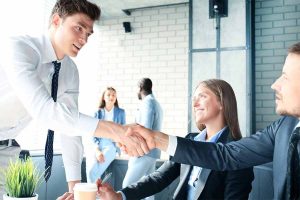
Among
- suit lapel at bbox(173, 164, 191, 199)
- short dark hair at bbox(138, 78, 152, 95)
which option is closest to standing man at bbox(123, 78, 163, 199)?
short dark hair at bbox(138, 78, 152, 95)

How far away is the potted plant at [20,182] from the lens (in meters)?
0.94

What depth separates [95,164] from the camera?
12.4ft

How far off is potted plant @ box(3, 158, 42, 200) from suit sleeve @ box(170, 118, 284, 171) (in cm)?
74

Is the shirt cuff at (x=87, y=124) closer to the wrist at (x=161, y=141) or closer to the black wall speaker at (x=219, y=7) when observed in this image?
the wrist at (x=161, y=141)

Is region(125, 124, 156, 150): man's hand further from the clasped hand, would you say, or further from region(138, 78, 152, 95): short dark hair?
region(138, 78, 152, 95): short dark hair

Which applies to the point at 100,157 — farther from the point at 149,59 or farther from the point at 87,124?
the point at 87,124

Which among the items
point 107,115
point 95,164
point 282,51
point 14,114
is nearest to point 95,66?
point 107,115

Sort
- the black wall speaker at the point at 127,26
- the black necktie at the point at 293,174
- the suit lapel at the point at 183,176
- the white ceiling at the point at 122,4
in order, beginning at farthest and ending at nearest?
the black wall speaker at the point at 127,26 → the white ceiling at the point at 122,4 → the suit lapel at the point at 183,176 → the black necktie at the point at 293,174

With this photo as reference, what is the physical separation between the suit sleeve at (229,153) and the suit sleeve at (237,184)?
56mm

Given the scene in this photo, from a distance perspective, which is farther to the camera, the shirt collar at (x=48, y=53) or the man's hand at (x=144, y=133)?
the man's hand at (x=144, y=133)

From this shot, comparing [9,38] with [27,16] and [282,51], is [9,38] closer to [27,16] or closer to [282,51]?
[27,16]

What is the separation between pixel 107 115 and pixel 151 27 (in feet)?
7.00

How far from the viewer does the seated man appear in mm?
1608

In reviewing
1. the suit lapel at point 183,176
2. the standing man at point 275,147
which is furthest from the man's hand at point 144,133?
the suit lapel at point 183,176
